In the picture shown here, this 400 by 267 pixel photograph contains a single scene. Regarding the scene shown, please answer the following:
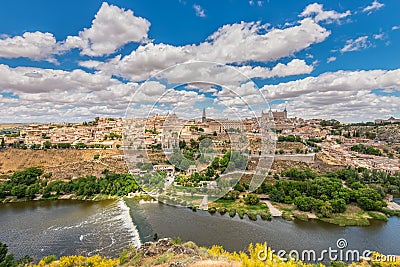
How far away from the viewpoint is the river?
23.6ft

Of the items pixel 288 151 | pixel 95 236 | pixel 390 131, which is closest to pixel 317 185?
pixel 288 151

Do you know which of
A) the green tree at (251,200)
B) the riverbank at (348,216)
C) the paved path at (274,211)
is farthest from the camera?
the green tree at (251,200)

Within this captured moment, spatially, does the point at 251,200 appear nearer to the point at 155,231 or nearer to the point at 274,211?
Result: the point at 274,211

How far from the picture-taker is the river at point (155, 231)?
Answer: 23.6 feet

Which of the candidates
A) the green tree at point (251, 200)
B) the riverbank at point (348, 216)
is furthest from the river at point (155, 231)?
the green tree at point (251, 200)

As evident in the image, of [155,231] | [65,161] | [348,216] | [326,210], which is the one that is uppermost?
[65,161]

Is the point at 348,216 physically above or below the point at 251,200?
below

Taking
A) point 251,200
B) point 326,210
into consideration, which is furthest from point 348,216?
point 251,200

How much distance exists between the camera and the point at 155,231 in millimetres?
8156

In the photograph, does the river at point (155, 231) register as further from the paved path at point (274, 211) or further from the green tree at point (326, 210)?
the green tree at point (326, 210)

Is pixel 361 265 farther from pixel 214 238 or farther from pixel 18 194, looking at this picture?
pixel 18 194

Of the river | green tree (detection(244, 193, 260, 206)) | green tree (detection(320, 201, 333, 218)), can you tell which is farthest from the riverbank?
green tree (detection(244, 193, 260, 206))

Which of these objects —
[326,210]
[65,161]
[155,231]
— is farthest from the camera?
[65,161]

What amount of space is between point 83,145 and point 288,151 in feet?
60.3
